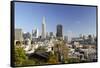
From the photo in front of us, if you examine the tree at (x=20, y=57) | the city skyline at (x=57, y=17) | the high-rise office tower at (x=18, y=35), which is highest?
the city skyline at (x=57, y=17)

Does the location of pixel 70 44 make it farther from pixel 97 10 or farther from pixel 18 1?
pixel 18 1

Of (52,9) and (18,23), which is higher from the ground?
(52,9)

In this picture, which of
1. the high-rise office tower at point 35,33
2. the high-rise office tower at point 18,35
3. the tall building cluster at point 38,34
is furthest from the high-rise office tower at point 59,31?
the high-rise office tower at point 18,35

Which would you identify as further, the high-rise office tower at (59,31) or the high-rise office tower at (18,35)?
the high-rise office tower at (59,31)

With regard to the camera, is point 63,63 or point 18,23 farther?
point 63,63

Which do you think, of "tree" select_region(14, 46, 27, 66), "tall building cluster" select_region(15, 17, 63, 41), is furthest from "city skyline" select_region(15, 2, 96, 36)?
"tree" select_region(14, 46, 27, 66)

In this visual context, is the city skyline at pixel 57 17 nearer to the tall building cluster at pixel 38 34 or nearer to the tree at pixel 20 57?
the tall building cluster at pixel 38 34

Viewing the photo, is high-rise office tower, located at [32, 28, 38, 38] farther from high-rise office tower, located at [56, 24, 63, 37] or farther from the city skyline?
high-rise office tower, located at [56, 24, 63, 37]

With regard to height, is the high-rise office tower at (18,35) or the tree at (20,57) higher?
the high-rise office tower at (18,35)

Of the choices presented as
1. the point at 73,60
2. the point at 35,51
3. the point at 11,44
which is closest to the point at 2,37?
the point at 11,44
